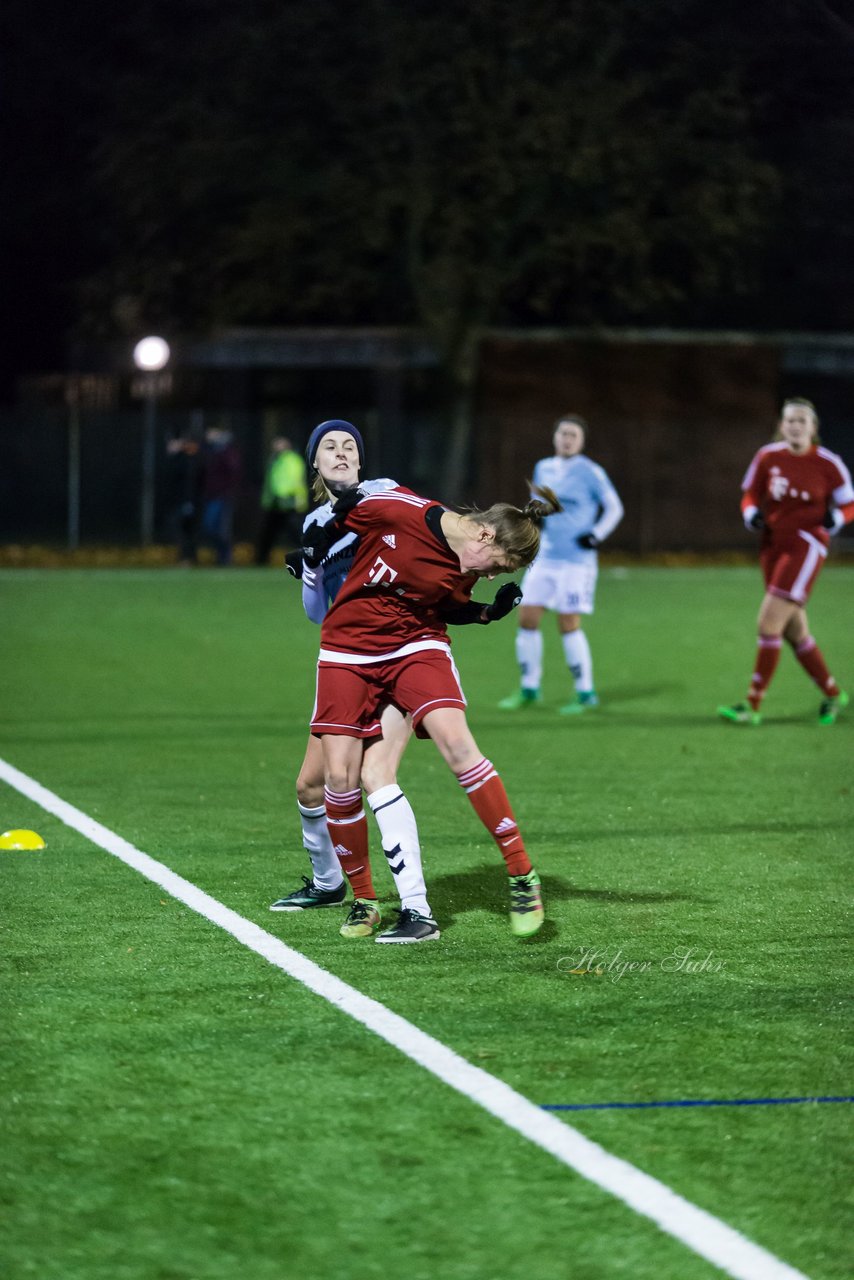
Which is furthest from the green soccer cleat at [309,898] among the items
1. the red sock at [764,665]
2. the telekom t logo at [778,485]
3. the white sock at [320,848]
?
the telekom t logo at [778,485]

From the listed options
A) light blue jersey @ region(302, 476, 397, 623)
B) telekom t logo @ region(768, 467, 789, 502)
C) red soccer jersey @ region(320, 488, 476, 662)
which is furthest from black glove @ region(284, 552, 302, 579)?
telekom t logo @ region(768, 467, 789, 502)

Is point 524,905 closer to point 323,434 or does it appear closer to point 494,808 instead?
point 494,808

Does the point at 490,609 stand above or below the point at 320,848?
above

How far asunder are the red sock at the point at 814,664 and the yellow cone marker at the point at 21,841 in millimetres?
6641

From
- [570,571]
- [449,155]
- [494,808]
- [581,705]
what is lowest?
[581,705]

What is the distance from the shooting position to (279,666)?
55.5 feet

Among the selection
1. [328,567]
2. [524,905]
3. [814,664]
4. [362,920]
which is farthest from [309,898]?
[814,664]

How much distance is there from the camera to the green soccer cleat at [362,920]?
675 centimetres

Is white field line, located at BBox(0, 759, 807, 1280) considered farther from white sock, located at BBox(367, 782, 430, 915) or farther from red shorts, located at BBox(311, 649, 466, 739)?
red shorts, located at BBox(311, 649, 466, 739)

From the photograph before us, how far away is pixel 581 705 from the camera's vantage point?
14312 millimetres

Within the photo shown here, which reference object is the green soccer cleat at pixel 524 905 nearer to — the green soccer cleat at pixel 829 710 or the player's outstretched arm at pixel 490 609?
the player's outstretched arm at pixel 490 609

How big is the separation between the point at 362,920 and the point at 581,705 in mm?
7651

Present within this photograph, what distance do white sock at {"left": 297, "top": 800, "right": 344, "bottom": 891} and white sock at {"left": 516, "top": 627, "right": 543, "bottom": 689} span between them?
272 inches

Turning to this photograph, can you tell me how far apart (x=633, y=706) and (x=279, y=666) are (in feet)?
12.0
